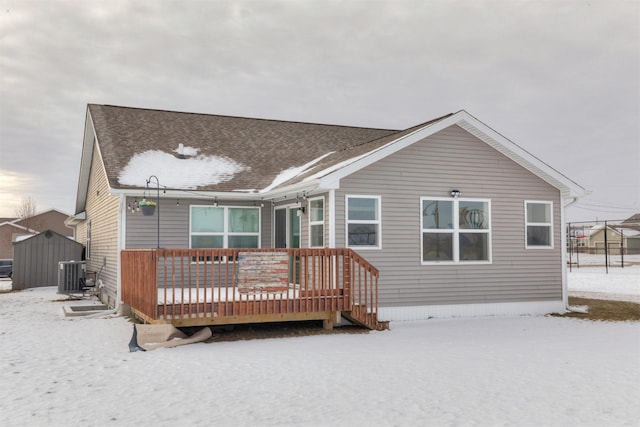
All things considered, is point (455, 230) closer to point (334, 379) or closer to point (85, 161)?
point (334, 379)

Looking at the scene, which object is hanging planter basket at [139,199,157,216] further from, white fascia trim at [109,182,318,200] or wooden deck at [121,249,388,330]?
wooden deck at [121,249,388,330]

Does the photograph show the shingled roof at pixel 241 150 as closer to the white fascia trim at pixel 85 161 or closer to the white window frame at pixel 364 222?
the white fascia trim at pixel 85 161

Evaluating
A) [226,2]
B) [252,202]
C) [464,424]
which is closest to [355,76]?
[226,2]

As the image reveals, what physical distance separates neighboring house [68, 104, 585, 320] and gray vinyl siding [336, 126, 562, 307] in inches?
1.0

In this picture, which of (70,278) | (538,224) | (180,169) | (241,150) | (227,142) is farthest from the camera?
(70,278)

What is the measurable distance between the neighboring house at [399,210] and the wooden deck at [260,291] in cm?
96

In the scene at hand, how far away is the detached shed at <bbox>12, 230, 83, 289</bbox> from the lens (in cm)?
2264

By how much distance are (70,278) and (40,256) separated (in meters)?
5.71

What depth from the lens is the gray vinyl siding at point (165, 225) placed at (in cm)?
1362

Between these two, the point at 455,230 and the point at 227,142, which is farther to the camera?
the point at 227,142

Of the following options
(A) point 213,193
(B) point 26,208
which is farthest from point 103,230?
(B) point 26,208

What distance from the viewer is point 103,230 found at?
17.0 m

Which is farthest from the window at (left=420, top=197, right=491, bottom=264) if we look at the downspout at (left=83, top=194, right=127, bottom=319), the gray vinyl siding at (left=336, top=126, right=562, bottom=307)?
the downspout at (left=83, top=194, right=127, bottom=319)

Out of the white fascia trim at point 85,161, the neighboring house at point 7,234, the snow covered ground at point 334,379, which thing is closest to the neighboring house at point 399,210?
the snow covered ground at point 334,379
